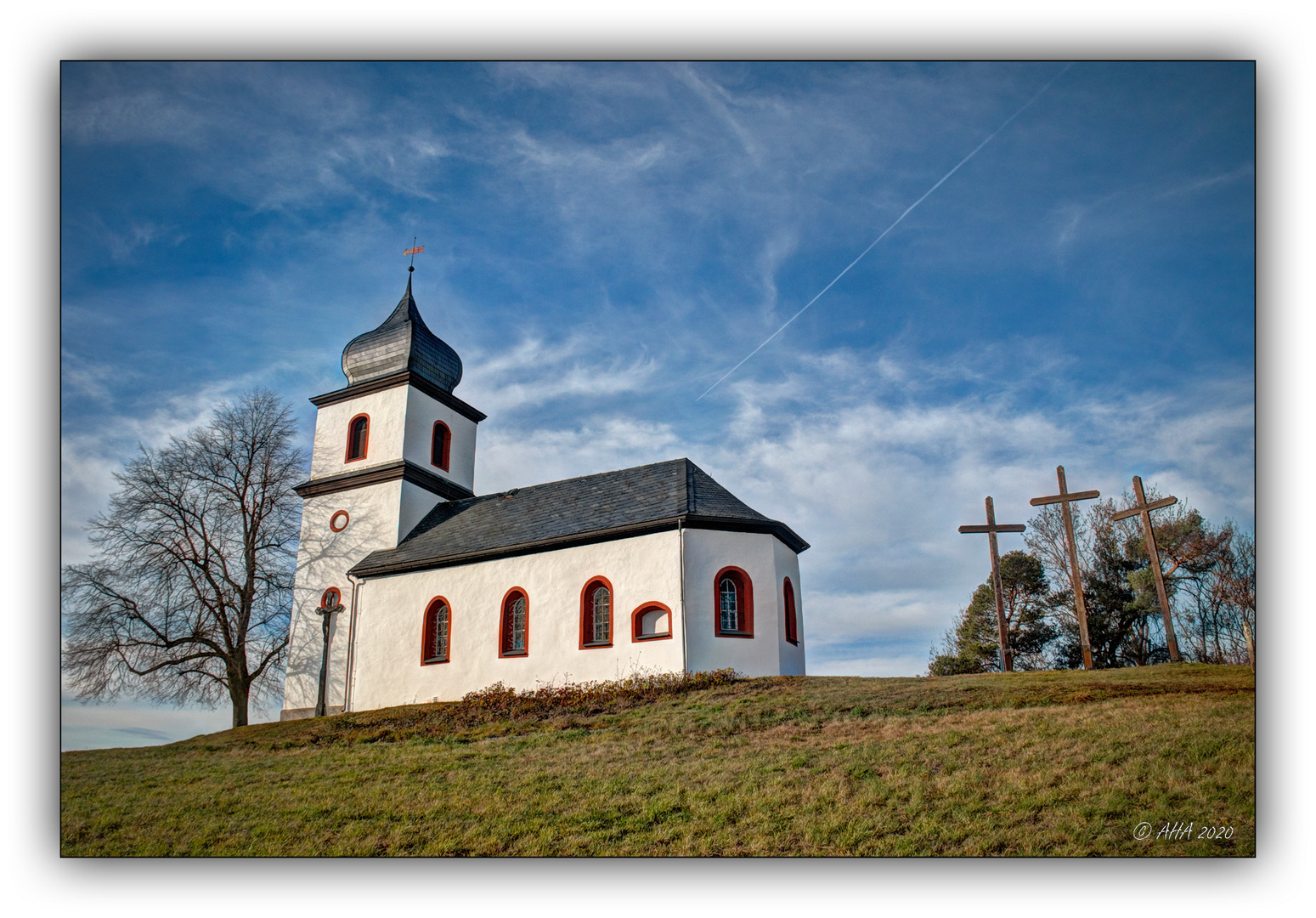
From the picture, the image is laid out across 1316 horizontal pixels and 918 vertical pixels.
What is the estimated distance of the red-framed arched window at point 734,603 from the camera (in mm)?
19531

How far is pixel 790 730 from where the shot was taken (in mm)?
13680

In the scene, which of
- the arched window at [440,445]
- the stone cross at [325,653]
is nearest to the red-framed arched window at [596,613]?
the stone cross at [325,653]

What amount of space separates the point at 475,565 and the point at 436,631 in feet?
6.30

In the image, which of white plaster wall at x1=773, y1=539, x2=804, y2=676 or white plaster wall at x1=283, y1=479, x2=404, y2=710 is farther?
white plaster wall at x1=283, y1=479, x2=404, y2=710

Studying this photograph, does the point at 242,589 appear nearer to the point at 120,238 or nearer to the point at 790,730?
the point at 120,238

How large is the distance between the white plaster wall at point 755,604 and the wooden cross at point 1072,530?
5.99 metres

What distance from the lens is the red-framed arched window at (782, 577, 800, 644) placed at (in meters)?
20.8

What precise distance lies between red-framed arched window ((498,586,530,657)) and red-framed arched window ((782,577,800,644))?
18.6 feet

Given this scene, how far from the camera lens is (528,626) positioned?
2094 cm

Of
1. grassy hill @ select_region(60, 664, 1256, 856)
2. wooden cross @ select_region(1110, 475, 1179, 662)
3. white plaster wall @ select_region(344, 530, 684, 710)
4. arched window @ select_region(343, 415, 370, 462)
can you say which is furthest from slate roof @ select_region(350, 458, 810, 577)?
wooden cross @ select_region(1110, 475, 1179, 662)

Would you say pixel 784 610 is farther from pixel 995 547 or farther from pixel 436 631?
pixel 436 631

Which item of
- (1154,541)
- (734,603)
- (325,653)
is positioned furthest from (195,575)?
(1154,541)

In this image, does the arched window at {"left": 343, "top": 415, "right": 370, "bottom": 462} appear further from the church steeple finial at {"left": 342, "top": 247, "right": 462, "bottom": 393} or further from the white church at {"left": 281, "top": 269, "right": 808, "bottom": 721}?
the church steeple finial at {"left": 342, "top": 247, "right": 462, "bottom": 393}
